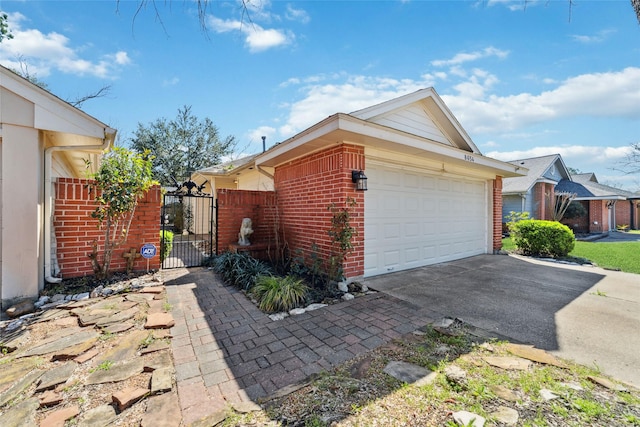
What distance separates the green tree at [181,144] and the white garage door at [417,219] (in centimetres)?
2008

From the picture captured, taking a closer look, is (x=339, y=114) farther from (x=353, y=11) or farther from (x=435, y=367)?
(x=435, y=367)

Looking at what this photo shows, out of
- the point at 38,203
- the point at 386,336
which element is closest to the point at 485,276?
the point at 386,336

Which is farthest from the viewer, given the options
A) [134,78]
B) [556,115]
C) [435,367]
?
[556,115]

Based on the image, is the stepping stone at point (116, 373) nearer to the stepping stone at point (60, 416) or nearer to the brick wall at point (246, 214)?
the stepping stone at point (60, 416)

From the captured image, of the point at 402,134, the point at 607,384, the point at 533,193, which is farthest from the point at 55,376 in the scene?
the point at 533,193

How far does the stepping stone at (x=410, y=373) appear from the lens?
7.09 feet

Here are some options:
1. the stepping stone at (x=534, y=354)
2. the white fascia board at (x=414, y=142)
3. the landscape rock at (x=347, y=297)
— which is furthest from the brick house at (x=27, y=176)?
the stepping stone at (x=534, y=354)

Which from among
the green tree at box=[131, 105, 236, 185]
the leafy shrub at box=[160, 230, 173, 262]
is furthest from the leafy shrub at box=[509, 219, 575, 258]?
the green tree at box=[131, 105, 236, 185]

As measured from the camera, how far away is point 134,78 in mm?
9125

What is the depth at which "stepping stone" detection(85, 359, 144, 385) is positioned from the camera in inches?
83.5

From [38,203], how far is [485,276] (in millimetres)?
7938

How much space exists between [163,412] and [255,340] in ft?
3.72

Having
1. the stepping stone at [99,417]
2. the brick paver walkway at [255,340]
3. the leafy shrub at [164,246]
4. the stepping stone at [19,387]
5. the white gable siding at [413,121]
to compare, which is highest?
the white gable siding at [413,121]

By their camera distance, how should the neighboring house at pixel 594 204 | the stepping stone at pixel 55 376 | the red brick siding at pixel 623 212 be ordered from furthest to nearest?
the red brick siding at pixel 623 212 → the neighboring house at pixel 594 204 → the stepping stone at pixel 55 376
